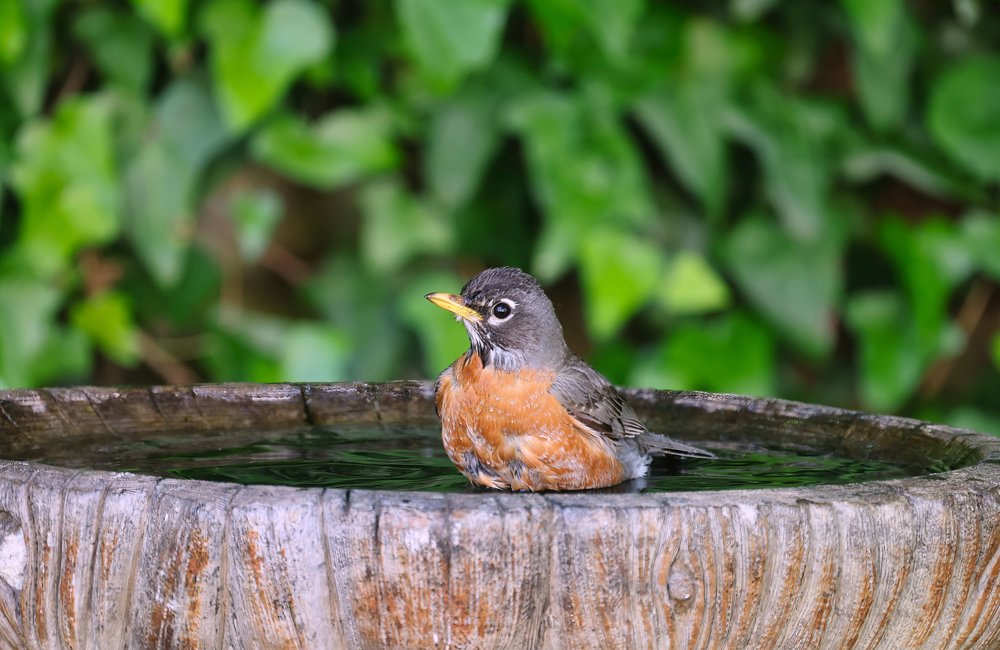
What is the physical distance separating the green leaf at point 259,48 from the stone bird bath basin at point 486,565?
268 centimetres

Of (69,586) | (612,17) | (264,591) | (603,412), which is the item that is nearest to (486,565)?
(264,591)

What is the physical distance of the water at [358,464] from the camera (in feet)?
7.17

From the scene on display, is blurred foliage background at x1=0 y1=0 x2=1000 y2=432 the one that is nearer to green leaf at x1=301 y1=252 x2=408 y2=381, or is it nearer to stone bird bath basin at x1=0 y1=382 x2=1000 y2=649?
green leaf at x1=301 y1=252 x2=408 y2=381

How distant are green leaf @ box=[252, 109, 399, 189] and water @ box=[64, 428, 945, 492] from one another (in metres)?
1.84

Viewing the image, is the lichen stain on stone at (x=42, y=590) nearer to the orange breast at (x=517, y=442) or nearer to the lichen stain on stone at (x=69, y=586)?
the lichen stain on stone at (x=69, y=586)

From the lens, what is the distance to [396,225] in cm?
446

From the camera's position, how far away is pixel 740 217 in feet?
15.0

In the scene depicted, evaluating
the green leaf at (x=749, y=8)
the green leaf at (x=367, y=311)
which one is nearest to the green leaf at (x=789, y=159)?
the green leaf at (x=749, y=8)

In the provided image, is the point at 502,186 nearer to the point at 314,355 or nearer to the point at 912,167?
Result: the point at 314,355

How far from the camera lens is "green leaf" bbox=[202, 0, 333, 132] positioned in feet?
13.5

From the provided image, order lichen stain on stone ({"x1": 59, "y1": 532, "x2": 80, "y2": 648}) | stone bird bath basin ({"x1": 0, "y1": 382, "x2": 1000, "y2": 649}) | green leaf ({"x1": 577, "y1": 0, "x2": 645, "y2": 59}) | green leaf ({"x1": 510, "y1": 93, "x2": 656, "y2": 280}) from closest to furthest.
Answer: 1. stone bird bath basin ({"x1": 0, "y1": 382, "x2": 1000, "y2": 649})
2. lichen stain on stone ({"x1": 59, "y1": 532, "x2": 80, "y2": 648})
3. green leaf ({"x1": 577, "y1": 0, "x2": 645, "y2": 59})
4. green leaf ({"x1": 510, "y1": 93, "x2": 656, "y2": 280})

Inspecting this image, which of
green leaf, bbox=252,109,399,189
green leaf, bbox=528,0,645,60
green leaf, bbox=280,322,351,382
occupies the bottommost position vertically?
green leaf, bbox=280,322,351,382

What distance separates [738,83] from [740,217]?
0.48m

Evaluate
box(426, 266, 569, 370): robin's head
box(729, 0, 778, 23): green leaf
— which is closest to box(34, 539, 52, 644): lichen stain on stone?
box(426, 266, 569, 370): robin's head
